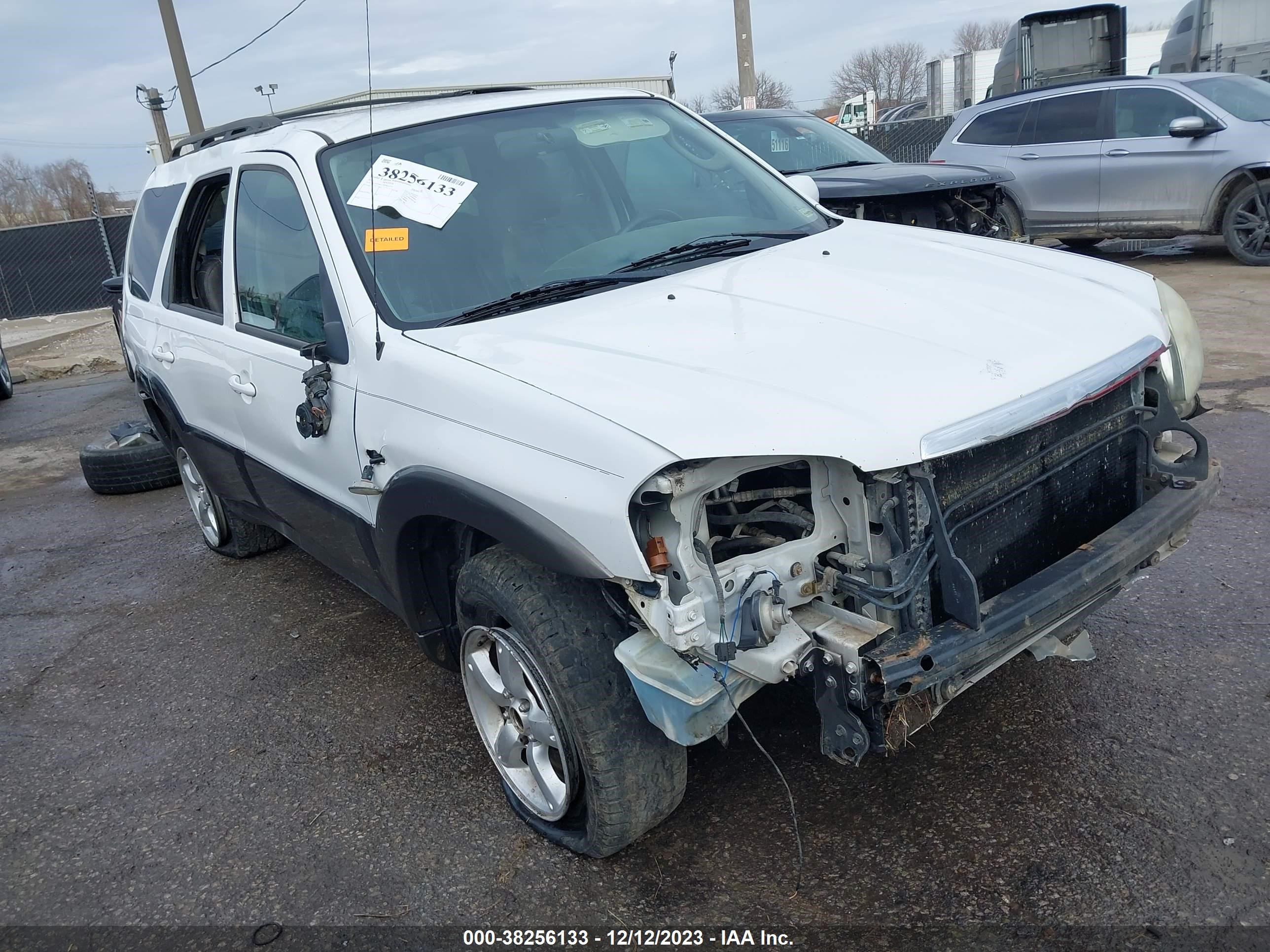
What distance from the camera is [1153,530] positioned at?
2.63 m

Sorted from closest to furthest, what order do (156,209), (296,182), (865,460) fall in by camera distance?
(865,460), (296,182), (156,209)

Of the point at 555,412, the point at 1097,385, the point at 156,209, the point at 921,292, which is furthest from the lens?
the point at 156,209

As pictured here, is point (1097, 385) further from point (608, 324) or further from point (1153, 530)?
point (608, 324)

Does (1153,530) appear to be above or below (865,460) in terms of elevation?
below

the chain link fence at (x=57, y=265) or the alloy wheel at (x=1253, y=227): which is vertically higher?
the chain link fence at (x=57, y=265)

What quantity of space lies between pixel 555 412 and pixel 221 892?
1673mm

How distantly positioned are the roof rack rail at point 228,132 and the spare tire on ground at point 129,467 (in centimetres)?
250

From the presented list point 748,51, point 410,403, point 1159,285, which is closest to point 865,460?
point 410,403

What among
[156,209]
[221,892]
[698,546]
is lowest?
[221,892]

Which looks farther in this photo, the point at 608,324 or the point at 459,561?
the point at 459,561

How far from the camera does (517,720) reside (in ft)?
9.29

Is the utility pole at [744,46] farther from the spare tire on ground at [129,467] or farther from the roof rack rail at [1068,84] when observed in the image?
the spare tire on ground at [129,467]

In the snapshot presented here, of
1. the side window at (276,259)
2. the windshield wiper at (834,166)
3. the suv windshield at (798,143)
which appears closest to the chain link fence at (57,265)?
the suv windshield at (798,143)

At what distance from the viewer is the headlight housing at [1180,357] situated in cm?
303
